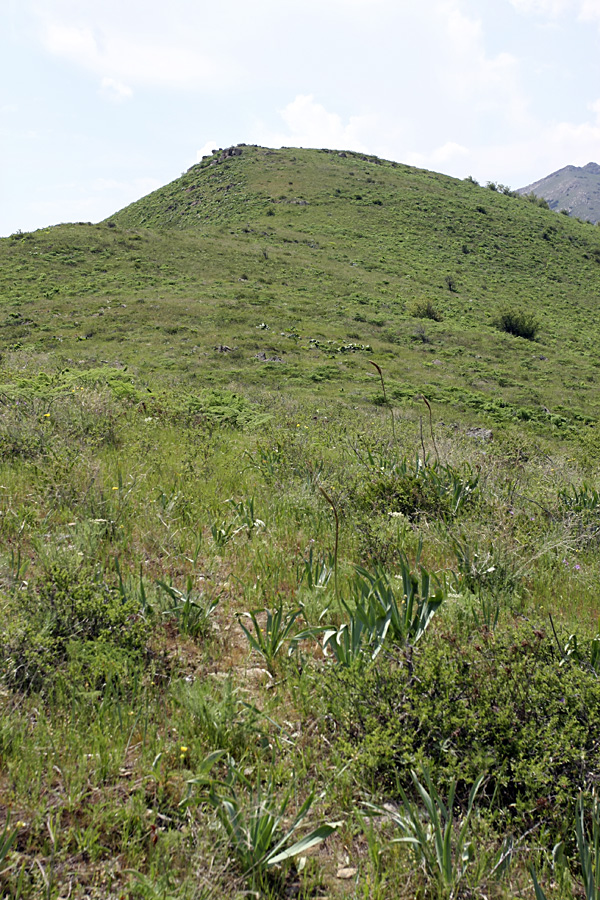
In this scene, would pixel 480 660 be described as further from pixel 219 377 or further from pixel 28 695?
pixel 219 377

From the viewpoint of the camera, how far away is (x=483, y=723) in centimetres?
204

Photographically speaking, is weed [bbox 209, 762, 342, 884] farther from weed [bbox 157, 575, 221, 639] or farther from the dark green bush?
weed [bbox 157, 575, 221, 639]

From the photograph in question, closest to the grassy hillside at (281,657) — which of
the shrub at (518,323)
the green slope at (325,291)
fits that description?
the green slope at (325,291)

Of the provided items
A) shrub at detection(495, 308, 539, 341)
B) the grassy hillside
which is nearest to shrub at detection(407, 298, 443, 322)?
shrub at detection(495, 308, 539, 341)

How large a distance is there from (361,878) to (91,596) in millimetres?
1795

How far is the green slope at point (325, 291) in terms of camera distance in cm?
1905

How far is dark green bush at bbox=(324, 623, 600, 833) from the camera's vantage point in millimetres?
1914

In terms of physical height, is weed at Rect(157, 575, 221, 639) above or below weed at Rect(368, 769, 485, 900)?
above

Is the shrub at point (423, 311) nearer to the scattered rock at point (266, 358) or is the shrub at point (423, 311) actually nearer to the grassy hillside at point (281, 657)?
the scattered rock at point (266, 358)

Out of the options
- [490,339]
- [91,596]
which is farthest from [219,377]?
[490,339]

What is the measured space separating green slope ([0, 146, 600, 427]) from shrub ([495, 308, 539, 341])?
2.20 ft

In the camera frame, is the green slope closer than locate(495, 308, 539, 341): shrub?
Yes

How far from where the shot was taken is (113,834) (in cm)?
176

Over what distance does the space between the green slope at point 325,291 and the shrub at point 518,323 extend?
67 cm
